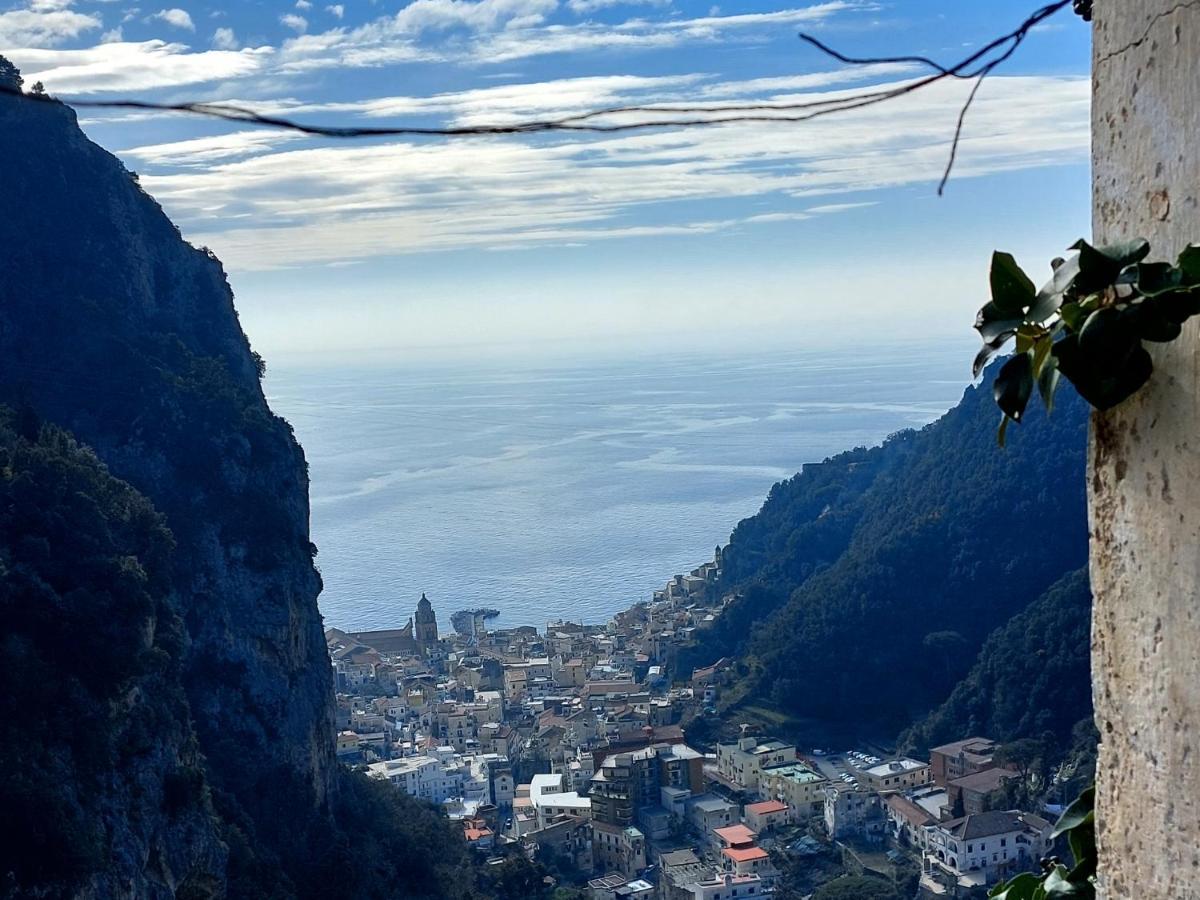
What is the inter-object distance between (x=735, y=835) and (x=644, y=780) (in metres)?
3.55

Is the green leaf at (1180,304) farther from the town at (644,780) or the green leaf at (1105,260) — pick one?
the town at (644,780)

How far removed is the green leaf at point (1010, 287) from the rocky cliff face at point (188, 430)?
12761 millimetres

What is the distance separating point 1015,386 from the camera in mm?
906

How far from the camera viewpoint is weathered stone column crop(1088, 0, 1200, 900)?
0.79m

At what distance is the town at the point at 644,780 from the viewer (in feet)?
62.4

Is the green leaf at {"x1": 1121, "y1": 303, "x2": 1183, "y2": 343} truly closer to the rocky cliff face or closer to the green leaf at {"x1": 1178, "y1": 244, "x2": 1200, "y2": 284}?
the green leaf at {"x1": 1178, "y1": 244, "x2": 1200, "y2": 284}

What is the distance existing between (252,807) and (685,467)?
5398 cm

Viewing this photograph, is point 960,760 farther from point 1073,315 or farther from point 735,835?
point 1073,315

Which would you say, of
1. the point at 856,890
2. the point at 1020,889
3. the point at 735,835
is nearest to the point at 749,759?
the point at 735,835

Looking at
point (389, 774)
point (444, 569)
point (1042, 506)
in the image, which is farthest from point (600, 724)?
point (444, 569)

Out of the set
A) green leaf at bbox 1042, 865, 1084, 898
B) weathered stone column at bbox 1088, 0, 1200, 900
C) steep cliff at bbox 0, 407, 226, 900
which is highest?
weathered stone column at bbox 1088, 0, 1200, 900

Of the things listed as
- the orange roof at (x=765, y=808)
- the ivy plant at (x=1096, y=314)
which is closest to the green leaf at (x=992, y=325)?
the ivy plant at (x=1096, y=314)

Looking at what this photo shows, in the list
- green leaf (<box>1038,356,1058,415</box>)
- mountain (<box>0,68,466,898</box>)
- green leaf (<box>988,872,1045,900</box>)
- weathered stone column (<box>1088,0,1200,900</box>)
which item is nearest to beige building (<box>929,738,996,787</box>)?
mountain (<box>0,68,466,898</box>)

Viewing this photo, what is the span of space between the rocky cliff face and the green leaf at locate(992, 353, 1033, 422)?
12.7 m
